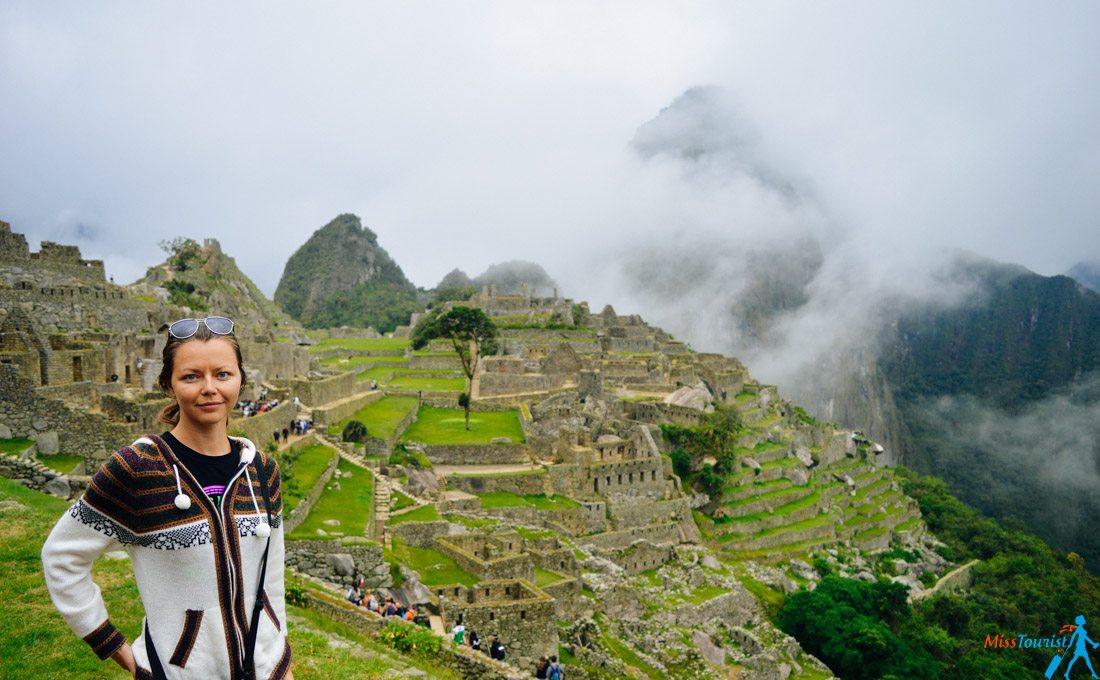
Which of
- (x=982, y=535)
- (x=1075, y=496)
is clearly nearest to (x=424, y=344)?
(x=982, y=535)

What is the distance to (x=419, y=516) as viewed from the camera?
17.0m

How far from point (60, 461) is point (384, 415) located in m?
14.6

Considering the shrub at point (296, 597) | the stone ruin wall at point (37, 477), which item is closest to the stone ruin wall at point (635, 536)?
the shrub at point (296, 597)

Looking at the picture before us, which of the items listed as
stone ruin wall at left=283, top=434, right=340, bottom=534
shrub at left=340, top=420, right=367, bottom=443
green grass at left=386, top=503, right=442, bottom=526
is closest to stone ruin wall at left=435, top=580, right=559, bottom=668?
stone ruin wall at left=283, top=434, right=340, bottom=534

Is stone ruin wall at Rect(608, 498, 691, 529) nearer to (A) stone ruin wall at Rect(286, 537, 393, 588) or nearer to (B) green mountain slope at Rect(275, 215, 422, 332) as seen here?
(A) stone ruin wall at Rect(286, 537, 393, 588)

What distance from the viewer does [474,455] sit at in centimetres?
2428

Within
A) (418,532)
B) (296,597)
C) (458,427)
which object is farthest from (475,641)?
(458,427)

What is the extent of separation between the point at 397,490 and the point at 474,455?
5613mm

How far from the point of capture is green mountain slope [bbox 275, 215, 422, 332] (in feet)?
265

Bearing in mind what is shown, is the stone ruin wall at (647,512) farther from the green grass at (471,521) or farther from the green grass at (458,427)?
the green grass at (471,521)

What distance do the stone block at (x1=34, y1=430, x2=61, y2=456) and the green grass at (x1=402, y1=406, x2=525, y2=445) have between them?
13388 millimetres

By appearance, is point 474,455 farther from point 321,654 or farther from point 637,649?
point 321,654

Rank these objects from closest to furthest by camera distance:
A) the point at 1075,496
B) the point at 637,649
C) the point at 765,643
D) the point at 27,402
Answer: the point at 27,402, the point at 637,649, the point at 765,643, the point at 1075,496

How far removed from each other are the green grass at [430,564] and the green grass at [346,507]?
92 centimetres
